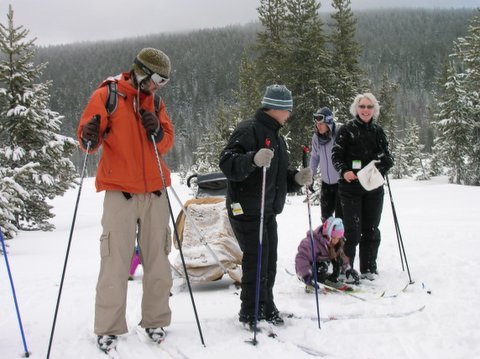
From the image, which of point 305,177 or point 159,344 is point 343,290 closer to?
point 305,177

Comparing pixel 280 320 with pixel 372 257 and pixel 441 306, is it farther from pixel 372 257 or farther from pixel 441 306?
pixel 372 257

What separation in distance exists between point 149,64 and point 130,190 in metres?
1.00

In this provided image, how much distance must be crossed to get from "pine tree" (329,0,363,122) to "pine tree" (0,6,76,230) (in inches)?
656

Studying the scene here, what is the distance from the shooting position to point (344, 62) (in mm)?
27359

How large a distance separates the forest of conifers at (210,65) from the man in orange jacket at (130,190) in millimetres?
84151

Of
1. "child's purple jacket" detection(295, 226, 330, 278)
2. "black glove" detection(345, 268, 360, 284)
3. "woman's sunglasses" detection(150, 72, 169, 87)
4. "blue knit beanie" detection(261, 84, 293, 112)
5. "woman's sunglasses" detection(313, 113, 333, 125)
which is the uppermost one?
"woman's sunglasses" detection(150, 72, 169, 87)

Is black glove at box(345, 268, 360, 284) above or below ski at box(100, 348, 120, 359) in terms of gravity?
below

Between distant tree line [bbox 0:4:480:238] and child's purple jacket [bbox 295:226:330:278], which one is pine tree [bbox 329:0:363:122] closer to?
distant tree line [bbox 0:4:480:238]

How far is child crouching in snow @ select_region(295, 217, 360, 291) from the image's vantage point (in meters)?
4.96

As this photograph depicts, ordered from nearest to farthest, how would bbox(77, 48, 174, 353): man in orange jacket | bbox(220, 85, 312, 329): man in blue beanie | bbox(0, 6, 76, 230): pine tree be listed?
bbox(77, 48, 174, 353): man in orange jacket < bbox(220, 85, 312, 329): man in blue beanie < bbox(0, 6, 76, 230): pine tree

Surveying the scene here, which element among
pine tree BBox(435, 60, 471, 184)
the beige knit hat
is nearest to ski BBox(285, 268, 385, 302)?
the beige knit hat

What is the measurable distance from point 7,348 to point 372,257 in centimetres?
427

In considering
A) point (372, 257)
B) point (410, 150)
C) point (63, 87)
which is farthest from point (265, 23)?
point (63, 87)

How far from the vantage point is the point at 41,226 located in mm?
13312
